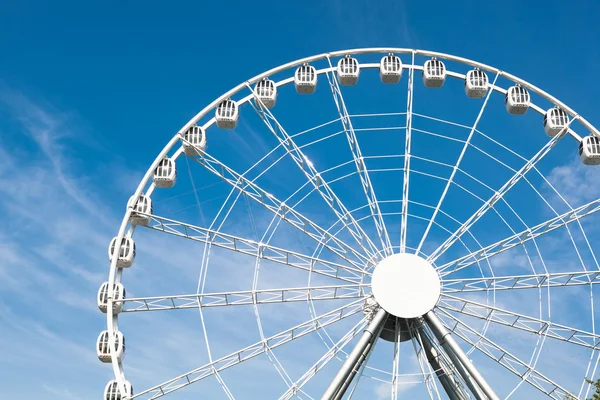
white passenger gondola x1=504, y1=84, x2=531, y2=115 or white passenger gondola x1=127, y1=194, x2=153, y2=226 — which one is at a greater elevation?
white passenger gondola x1=504, y1=84, x2=531, y2=115

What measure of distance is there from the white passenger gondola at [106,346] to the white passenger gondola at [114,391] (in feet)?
2.66

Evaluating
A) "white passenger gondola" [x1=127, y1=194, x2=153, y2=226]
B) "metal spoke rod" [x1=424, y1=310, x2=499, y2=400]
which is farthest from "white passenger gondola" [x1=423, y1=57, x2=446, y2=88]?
"white passenger gondola" [x1=127, y1=194, x2=153, y2=226]

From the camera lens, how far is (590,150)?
27156 millimetres

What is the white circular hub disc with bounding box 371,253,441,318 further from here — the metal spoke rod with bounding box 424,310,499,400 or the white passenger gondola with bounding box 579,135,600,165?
the white passenger gondola with bounding box 579,135,600,165

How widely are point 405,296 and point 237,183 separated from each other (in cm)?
728

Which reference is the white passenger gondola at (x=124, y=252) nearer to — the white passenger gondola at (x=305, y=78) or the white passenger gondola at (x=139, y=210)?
the white passenger gondola at (x=139, y=210)

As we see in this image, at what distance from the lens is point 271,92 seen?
28.2 metres

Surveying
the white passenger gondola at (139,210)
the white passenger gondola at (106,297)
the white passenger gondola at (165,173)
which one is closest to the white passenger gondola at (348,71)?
the white passenger gondola at (165,173)

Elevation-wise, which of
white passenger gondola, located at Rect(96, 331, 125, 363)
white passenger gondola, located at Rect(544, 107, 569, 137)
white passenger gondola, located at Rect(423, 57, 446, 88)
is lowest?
white passenger gondola, located at Rect(96, 331, 125, 363)

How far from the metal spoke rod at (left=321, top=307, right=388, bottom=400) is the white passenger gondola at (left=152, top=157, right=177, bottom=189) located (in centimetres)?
894

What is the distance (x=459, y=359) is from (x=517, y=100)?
11.0 m

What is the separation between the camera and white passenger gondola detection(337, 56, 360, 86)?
94.7 ft

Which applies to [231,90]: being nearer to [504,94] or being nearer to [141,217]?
[141,217]

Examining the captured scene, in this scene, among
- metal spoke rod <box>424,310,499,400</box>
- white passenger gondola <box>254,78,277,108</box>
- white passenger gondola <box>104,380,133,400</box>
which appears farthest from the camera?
white passenger gondola <box>254,78,277,108</box>
